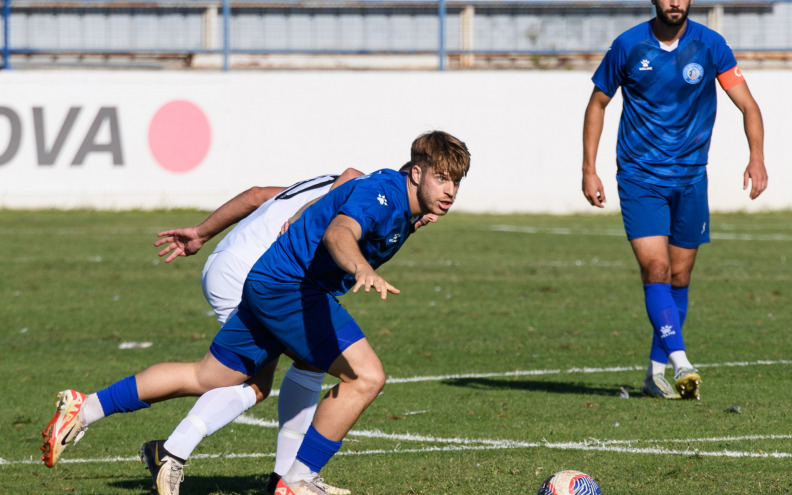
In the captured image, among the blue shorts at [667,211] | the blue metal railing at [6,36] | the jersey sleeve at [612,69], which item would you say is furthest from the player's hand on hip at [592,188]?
the blue metal railing at [6,36]

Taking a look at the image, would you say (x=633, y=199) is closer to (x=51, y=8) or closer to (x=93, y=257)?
(x=93, y=257)

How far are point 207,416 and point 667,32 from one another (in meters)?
3.70

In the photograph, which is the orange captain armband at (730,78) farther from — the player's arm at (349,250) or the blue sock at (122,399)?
the blue sock at (122,399)

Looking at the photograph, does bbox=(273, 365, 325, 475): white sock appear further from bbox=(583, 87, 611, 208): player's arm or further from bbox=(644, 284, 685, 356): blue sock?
bbox=(583, 87, 611, 208): player's arm

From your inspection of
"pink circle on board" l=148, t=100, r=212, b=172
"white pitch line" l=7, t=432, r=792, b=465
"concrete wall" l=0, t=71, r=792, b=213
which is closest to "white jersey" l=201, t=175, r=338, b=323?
"white pitch line" l=7, t=432, r=792, b=465

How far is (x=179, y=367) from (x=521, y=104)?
49.8 ft

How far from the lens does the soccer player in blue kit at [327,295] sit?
436 cm

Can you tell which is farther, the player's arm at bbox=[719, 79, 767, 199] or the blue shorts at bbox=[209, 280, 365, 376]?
the player's arm at bbox=[719, 79, 767, 199]

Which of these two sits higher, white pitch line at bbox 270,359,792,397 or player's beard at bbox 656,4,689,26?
player's beard at bbox 656,4,689,26

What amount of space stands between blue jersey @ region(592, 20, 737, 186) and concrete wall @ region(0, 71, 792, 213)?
11.9 meters

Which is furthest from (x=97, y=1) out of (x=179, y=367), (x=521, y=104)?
(x=179, y=367)

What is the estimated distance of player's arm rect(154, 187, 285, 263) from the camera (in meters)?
5.29

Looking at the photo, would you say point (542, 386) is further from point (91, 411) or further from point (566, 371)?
point (91, 411)

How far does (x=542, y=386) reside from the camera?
6.93 meters
